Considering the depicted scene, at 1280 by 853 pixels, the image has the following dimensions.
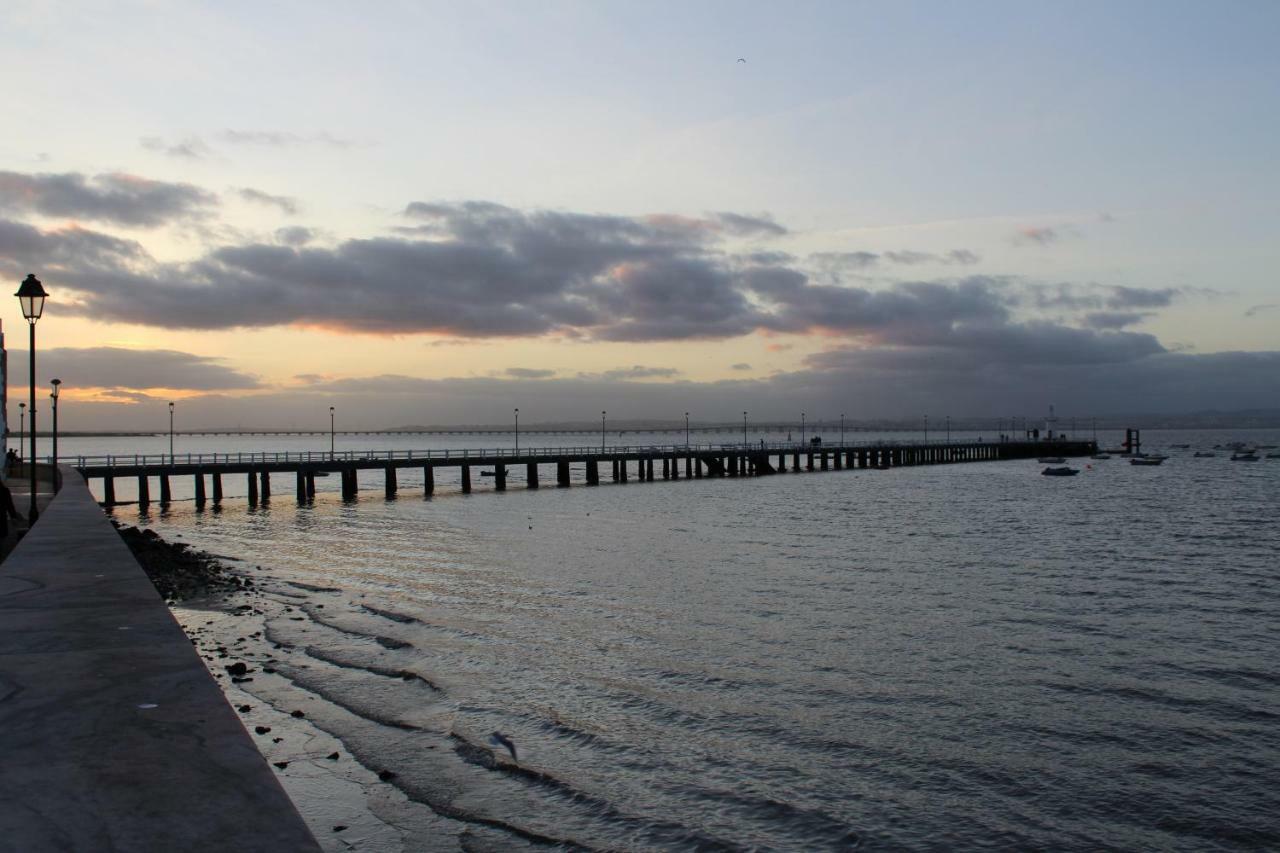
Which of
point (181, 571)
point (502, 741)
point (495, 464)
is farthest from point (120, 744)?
point (495, 464)

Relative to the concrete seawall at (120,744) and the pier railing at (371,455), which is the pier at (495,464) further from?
the concrete seawall at (120,744)

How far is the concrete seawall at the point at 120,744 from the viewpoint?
591 cm

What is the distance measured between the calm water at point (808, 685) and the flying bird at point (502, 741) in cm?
16

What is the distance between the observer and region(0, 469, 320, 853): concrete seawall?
233 inches

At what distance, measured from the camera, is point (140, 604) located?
12.6 meters

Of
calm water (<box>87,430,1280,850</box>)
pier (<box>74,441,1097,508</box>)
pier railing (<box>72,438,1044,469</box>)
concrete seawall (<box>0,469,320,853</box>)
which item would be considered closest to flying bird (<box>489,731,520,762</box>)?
calm water (<box>87,430,1280,850</box>)

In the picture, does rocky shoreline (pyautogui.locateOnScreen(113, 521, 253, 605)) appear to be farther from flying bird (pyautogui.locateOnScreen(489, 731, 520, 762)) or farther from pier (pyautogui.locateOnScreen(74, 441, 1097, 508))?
pier (pyautogui.locateOnScreen(74, 441, 1097, 508))

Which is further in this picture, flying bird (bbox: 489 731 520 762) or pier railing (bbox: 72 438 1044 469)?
pier railing (bbox: 72 438 1044 469)

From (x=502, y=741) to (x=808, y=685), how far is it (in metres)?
6.11

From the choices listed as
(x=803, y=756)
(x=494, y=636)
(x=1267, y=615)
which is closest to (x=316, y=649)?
(x=494, y=636)

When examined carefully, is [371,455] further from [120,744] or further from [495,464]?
[120,744]

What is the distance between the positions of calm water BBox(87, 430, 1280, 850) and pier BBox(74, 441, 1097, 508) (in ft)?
88.6

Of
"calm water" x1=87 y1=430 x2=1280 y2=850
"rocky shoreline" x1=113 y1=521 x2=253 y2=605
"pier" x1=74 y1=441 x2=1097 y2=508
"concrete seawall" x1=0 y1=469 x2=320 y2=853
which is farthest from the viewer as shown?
"pier" x1=74 y1=441 x2=1097 y2=508

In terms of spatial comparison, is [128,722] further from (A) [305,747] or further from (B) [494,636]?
(B) [494,636]
